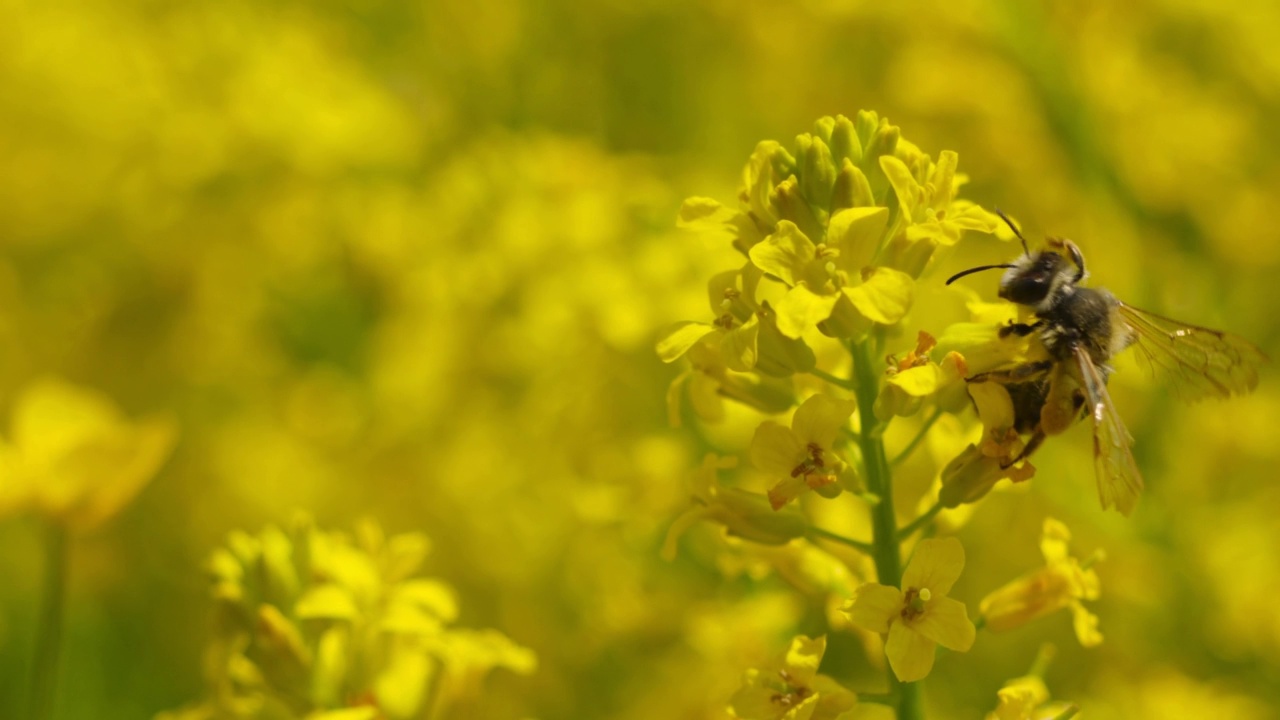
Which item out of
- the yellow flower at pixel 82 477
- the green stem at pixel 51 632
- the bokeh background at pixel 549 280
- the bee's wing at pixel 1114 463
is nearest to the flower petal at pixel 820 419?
the bee's wing at pixel 1114 463

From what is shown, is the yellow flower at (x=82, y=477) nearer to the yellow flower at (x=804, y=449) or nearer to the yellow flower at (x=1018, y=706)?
the yellow flower at (x=804, y=449)

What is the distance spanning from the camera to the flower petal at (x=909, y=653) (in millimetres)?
1367

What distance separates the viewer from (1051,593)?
64.4 inches

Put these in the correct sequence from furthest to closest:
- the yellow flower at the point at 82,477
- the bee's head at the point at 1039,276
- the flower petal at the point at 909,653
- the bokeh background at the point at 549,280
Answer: the bokeh background at the point at 549,280 < the yellow flower at the point at 82,477 < the bee's head at the point at 1039,276 < the flower petal at the point at 909,653

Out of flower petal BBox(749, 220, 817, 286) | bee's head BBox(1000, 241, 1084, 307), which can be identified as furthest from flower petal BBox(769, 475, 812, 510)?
bee's head BBox(1000, 241, 1084, 307)

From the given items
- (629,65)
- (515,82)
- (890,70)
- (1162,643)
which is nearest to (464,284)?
(515,82)

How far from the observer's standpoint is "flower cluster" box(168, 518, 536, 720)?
180cm

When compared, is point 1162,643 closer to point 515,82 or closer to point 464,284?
point 464,284

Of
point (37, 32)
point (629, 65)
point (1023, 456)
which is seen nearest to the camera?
point (1023, 456)

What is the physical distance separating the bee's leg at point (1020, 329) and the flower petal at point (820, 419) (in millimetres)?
270

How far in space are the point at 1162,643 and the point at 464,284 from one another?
1.89 metres

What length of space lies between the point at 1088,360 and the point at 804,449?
0.42m

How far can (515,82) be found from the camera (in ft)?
13.9

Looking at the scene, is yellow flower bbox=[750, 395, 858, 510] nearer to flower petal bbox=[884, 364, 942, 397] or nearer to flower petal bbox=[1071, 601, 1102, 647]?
flower petal bbox=[884, 364, 942, 397]
